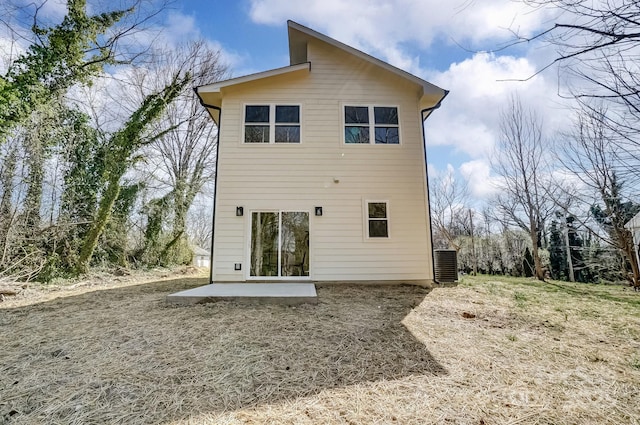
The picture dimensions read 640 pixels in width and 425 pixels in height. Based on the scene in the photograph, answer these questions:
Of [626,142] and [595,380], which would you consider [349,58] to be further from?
[595,380]

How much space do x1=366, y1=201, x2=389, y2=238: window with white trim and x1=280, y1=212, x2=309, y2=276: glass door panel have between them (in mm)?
1643

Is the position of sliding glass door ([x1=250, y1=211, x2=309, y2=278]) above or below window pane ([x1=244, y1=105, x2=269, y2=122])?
below

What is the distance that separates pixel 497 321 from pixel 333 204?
4.45 meters

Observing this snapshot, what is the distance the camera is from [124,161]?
1040 centimetres

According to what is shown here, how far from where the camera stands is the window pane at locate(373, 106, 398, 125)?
8406 mm

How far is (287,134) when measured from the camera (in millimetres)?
8102

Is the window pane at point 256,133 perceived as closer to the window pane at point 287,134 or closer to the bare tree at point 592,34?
the window pane at point 287,134

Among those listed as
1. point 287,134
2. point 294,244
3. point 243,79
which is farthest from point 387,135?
point 243,79

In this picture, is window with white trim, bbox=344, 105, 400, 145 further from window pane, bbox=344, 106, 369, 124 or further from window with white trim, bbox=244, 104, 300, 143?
window with white trim, bbox=244, 104, 300, 143

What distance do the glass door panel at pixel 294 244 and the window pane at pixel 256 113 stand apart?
2681 millimetres

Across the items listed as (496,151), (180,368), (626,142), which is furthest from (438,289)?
(496,151)

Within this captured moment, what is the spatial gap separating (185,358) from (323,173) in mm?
5704

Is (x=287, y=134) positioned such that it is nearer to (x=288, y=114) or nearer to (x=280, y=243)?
(x=288, y=114)

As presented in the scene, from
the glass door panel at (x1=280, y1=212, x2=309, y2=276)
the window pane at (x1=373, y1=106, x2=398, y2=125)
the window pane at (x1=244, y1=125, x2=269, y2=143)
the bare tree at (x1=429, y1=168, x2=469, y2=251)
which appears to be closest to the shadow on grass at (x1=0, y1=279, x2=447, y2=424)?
the glass door panel at (x1=280, y1=212, x2=309, y2=276)
